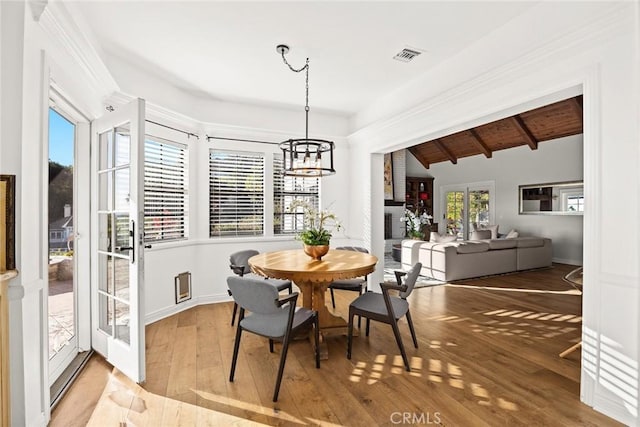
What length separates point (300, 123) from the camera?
4.96 m

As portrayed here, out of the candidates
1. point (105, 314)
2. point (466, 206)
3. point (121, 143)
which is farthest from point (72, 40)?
point (466, 206)

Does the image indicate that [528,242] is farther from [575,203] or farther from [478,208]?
[478,208]

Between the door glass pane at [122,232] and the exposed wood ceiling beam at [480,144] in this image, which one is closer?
the door glass pane at [122,232]

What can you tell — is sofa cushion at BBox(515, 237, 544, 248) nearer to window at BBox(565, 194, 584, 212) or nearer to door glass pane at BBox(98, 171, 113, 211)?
window at BBox(565, 194, 584, 212)

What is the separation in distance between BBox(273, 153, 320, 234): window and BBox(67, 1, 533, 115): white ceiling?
4.68ft

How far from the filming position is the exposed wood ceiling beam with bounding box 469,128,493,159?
8.81 meters

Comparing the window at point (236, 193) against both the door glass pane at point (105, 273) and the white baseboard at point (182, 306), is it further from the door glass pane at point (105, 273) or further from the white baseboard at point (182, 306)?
the door glass pane at point (105, 273)

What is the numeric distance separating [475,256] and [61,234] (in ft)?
20.0

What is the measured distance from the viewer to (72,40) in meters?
2.12

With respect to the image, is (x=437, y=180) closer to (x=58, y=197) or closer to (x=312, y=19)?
(x=312, y=19)

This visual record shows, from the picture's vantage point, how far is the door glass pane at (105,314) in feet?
9.12

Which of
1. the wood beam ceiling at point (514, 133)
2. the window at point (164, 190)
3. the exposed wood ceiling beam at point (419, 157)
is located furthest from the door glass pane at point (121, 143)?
the exposed wood ceiling beam at point (419, 157)

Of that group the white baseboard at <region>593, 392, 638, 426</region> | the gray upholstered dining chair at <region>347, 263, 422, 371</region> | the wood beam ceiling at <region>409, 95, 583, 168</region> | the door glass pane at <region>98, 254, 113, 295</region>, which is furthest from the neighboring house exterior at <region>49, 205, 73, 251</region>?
the wood beam ceiling at <region>409, 95, 583, 168</region>

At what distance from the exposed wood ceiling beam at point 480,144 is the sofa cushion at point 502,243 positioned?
3.48 metres
